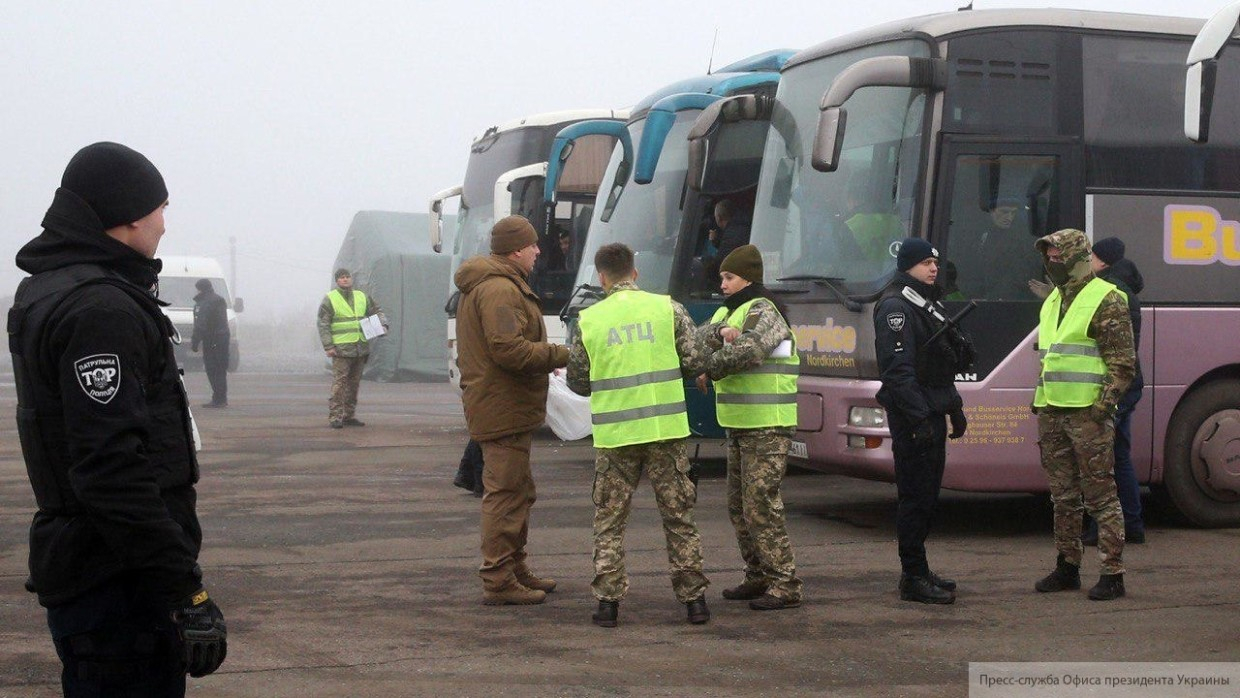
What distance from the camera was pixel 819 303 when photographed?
9.70 metres

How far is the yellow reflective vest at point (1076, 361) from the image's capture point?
756 centimetres

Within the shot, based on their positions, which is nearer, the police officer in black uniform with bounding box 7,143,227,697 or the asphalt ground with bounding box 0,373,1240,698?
the police officer in black uniform with bounding box 7,143,227,697

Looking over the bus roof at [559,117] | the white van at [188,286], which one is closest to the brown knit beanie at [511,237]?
the bus roof at [559,117]

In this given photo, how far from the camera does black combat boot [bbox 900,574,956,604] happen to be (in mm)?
7340

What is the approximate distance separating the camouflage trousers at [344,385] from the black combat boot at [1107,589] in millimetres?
12388

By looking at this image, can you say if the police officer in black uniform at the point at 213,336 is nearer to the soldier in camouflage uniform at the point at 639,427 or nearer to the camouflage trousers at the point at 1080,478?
the soldier in camouflage uniform at the point at 639,427

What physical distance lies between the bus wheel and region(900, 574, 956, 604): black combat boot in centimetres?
305

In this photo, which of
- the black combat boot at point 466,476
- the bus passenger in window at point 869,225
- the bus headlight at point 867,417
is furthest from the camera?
the black combat boot at point 466,476

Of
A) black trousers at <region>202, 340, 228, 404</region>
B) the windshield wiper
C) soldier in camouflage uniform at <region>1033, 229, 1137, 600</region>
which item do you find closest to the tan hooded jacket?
the windshield wiper

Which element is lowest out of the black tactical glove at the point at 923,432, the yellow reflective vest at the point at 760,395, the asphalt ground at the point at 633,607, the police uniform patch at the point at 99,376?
the asphalt ground at the point at 633,607

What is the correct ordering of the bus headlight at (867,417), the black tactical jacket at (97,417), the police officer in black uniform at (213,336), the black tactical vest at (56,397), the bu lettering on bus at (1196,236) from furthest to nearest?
the police officer in black uniform at (213,336)
the bu lettering on bus at (1196,236)
the bus headlight at (867,417)
the black tactical vest at (56,397)
the black tactical jacket at (97,417)

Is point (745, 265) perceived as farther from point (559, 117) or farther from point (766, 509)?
point (559, 117)

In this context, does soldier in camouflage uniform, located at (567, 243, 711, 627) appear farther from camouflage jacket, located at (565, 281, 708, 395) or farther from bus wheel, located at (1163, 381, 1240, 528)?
bus wheel, located at (1163, 381, 1240, 528)

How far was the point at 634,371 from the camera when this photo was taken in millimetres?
6992
